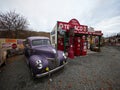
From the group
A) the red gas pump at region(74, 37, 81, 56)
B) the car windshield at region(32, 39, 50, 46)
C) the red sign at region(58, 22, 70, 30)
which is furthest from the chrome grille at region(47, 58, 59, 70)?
the red sign at region(58, 22, 70, 30)

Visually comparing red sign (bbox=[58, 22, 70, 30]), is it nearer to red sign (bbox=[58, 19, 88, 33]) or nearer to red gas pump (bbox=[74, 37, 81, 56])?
red sign (bbox=[58, 19, 88, 33])

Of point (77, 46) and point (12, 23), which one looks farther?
point (12, 23)

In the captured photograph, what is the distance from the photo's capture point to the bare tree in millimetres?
14958

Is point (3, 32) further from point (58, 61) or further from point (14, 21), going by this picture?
point (58, 61)

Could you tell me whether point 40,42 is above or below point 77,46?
above

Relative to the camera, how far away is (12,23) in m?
15.9

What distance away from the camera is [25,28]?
18.0 metres

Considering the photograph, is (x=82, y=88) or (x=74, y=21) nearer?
(x=82, y=88)

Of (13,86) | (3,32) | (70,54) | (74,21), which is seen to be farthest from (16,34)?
(13,86)

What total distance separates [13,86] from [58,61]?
83.4 inches

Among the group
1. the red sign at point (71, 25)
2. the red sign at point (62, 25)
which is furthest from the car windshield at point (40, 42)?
the red sign at point (71, 25)

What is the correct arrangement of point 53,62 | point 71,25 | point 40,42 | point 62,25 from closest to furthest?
point 53,62
point 40,42
point 62,25
point 71,25

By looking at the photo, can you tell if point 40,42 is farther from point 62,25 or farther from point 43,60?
point 62,25

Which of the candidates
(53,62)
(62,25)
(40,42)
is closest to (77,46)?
(62,25)
